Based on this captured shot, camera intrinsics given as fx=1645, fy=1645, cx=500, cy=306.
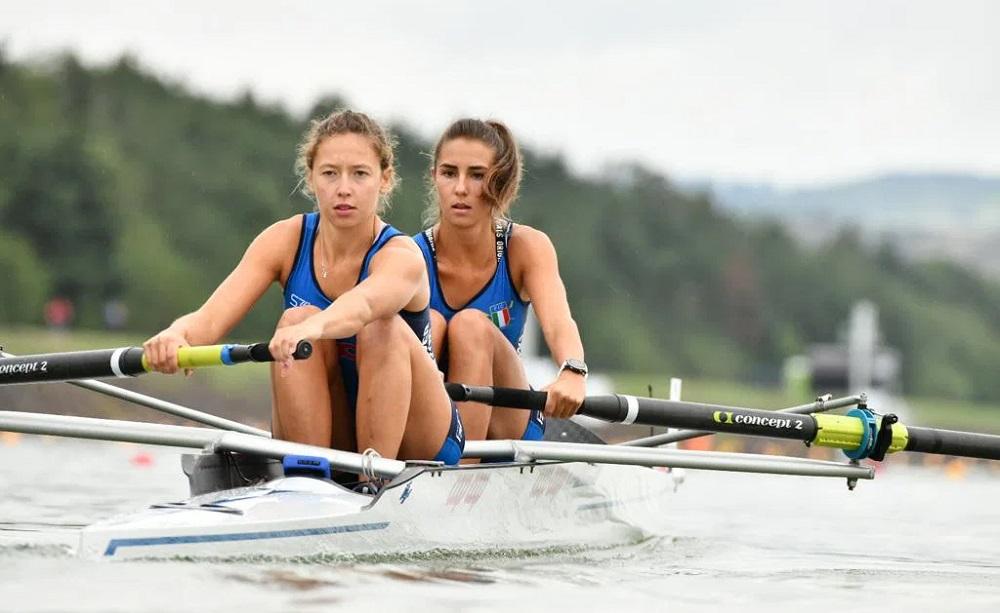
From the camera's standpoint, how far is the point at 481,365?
7.05m

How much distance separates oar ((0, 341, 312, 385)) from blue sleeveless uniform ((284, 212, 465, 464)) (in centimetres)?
61

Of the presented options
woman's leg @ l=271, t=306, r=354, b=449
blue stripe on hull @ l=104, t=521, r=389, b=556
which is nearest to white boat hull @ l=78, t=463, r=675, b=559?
blue stripe on hull @ l=104, t=521, r=389, b=556

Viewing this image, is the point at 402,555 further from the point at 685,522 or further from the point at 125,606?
the point at 685,522

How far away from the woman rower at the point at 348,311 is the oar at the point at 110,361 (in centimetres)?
10

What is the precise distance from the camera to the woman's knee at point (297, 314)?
6.12m

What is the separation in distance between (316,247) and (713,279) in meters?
75.1

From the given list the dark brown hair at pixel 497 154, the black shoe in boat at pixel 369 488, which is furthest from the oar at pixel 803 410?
the black shoe in boat at pixel 369 488

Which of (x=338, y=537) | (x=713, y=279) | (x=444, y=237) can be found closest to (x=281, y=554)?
(x=338, y=537)

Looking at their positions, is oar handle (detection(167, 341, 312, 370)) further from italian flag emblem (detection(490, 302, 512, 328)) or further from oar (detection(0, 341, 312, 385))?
italian flag emblem (detection(490, 302, 512, 328))

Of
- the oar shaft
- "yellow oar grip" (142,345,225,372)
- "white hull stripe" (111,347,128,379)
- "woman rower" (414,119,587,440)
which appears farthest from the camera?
the oar shaft

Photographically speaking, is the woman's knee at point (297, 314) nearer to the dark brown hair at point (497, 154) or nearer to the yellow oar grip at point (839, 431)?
the dark brown hair at point (497, 154)

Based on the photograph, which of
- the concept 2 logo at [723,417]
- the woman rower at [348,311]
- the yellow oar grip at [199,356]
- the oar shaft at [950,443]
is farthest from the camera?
Answer: the oar shaft at [950,443]

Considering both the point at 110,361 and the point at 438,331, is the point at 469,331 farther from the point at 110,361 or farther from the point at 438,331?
the point at 110,361

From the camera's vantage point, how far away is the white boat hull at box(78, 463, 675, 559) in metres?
5.40
